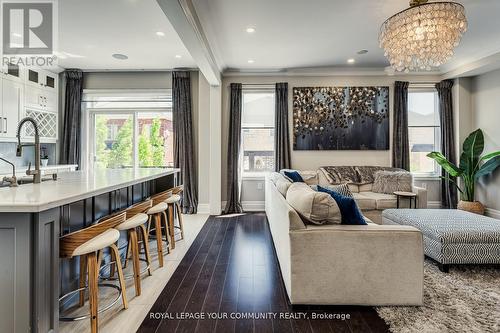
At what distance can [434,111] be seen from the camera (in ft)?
19.6

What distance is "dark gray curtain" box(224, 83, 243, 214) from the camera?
577cm

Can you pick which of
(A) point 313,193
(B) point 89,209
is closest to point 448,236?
(A) point 313,193

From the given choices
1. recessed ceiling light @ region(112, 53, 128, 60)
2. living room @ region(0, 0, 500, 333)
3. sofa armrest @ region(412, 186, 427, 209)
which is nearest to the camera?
living room @ region(0, 0, 500, 333)

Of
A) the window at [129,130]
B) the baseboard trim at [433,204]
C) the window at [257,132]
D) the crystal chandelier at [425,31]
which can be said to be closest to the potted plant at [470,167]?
the baseboard trim at [433,204]

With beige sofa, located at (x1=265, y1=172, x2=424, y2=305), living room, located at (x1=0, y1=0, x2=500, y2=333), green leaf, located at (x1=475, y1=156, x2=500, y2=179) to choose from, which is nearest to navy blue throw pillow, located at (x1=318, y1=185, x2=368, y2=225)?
living room, located at (x1=0, y1=0, x2=500, y2=333)

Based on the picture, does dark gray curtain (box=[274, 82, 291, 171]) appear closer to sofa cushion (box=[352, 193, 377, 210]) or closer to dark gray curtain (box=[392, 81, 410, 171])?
sofa cushion (box=[352, 193, 377, 210])

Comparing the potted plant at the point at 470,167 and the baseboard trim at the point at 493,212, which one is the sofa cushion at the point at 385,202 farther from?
the baseboard trim at the point at 493,212

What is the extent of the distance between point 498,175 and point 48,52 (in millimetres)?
8337

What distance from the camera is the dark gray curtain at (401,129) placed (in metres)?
5.70

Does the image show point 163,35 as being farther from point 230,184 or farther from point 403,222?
point 403,222

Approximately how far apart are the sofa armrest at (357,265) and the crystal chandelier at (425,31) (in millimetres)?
2113

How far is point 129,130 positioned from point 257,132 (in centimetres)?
Answer: 282

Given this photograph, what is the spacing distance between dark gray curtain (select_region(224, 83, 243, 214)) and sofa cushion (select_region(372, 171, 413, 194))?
2.64 m

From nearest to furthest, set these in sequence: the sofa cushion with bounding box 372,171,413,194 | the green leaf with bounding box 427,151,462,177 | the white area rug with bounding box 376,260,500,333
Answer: the white area rug with bounding box 376,260,500,333 < the sofa cushion with bounding box 372,171,413,194 < the green leaf with bounding box 427,151,462,177
